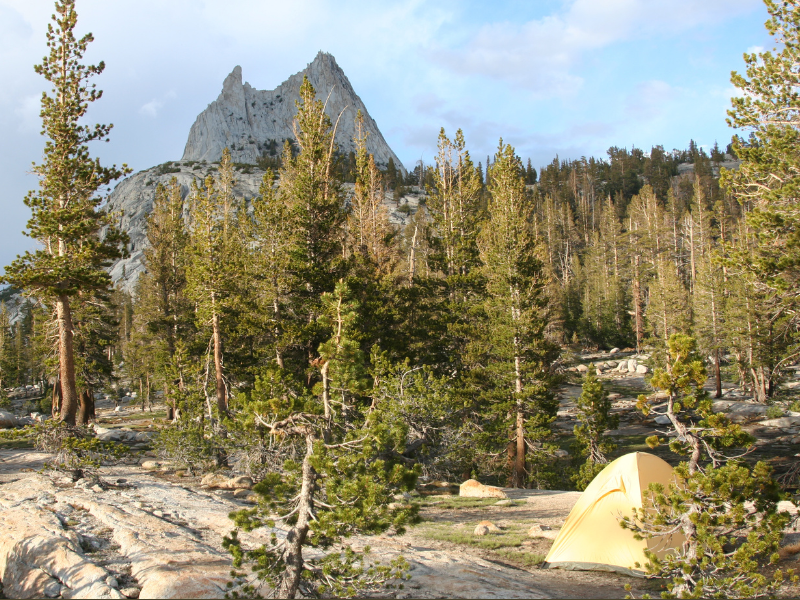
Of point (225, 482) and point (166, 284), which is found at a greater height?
point (166, 284)

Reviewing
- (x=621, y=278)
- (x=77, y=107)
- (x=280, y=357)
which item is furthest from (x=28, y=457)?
(x=621, y=278)

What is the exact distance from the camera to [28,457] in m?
20.9

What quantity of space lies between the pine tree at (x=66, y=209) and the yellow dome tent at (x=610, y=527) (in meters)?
14.6

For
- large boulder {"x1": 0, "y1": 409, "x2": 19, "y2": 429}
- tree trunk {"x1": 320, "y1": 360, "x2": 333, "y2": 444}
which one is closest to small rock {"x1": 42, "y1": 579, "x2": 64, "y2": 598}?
tree trunk {"x1": 320, "y1": 360, "x2": 333, "y2": 444}

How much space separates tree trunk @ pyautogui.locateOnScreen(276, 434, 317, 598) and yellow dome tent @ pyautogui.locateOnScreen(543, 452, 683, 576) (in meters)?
6.21

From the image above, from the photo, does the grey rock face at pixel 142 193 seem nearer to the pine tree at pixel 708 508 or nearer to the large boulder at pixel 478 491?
the large boulder at pixel 478 491

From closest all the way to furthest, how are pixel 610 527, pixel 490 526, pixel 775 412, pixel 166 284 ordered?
pixel 610 527 → pixel 490 526 → pixel 166 284 → pixel 775 412

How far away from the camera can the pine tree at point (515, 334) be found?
2183 centimetres

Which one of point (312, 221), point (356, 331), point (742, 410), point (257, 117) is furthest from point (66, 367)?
point (257, 117)

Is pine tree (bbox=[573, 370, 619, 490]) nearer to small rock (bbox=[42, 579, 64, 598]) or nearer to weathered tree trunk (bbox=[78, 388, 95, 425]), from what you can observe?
small rock (bbox=[42, 579, 64, 598])

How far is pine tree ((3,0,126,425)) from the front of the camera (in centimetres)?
1496

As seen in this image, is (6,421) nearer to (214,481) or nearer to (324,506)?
(214,481)

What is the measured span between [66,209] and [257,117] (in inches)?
6122

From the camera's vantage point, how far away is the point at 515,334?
22.0 meters
